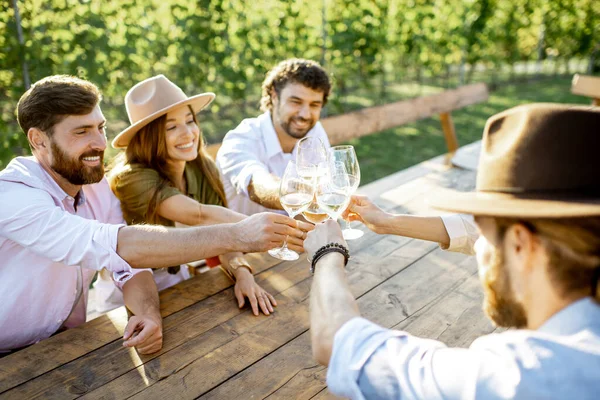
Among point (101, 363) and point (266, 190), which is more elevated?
point (266, 190)

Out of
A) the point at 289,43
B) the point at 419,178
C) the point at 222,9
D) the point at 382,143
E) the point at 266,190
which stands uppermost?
the point at 222,9

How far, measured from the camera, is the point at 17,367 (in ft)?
5.57

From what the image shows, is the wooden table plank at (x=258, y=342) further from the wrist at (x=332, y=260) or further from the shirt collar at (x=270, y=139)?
the shirt collar at (x=270, y=139)

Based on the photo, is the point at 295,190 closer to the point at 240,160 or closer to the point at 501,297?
the point at 501,297

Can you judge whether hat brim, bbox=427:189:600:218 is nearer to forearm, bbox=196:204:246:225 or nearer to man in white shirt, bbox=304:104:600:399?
man in white shirt, bbox=304:104:600:399

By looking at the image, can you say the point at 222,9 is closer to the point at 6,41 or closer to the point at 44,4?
the point at 44,4

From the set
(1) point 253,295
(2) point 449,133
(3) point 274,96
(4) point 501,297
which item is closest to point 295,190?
(1) point 253,295

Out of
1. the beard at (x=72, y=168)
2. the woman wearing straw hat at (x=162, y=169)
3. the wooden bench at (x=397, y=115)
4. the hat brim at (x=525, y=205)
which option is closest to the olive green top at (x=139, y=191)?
the woman wearing straw hat at (x=162, y=169)

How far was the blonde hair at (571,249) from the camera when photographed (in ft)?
3.34

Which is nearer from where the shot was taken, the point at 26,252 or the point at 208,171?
the point at 26,252

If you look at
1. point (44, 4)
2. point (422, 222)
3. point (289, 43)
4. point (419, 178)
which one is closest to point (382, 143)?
point (289, 43)

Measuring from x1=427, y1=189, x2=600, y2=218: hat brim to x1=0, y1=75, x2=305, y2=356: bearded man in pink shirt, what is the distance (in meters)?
0.95

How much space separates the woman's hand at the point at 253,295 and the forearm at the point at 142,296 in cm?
33

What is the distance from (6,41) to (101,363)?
3.16m
